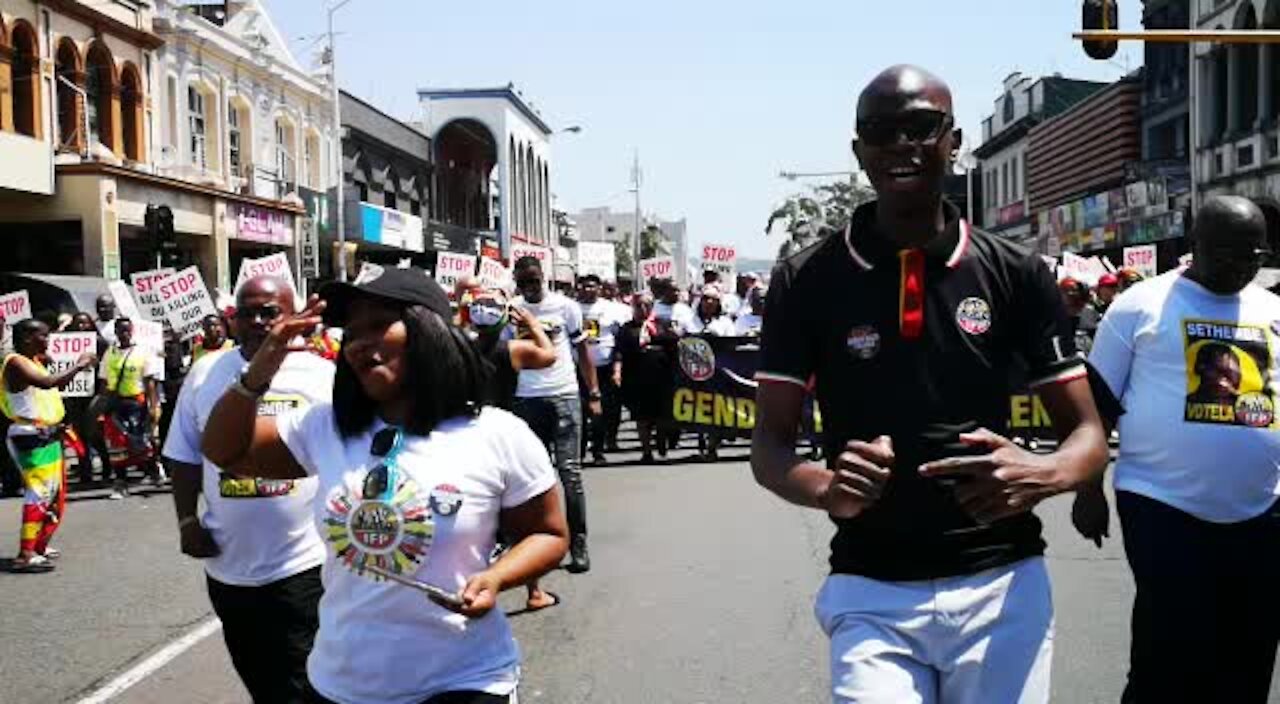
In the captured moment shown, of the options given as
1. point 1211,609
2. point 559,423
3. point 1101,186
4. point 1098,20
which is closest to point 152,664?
point 559,423

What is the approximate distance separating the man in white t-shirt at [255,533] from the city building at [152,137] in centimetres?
1720

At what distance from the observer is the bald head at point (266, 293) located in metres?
5.02

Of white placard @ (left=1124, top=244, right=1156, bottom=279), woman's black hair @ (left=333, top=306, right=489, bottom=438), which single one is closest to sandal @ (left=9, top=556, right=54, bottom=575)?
woman's black hair @ (left=333, top=306, right=489, bottom=438)

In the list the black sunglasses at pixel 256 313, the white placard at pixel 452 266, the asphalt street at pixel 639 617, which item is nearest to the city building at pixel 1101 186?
the white placard at pixel 452 266

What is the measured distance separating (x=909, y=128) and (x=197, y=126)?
34.0m

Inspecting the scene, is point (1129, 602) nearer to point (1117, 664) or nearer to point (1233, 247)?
point (1117, 664)

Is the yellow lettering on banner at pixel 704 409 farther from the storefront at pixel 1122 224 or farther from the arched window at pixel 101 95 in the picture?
the storefront at pixel 1122 224

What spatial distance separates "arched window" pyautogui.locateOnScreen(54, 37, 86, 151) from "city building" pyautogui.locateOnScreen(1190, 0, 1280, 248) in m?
24.3

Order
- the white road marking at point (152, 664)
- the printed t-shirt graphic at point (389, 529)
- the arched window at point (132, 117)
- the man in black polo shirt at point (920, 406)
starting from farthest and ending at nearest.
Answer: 1. the arched window at point (132, 117)
2. the white road marking at point (152, 664)
3. the printed t-shirt graphic at point (389, 529)
4. the man in black polo shirt at point (920, 406)

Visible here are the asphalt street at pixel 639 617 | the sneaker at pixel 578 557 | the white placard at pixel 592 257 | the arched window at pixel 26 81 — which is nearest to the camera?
the asphalt street at pixel 639 617

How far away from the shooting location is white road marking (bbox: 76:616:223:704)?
258 inches

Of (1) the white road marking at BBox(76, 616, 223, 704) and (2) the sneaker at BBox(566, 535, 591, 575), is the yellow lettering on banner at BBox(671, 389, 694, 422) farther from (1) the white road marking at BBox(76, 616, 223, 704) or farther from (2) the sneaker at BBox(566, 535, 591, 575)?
(1) the white road marking at BBox(76, 616, 223, 704)

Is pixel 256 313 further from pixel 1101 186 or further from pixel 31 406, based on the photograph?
pixel 1101 186

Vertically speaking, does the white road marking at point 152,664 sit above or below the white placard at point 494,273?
below
